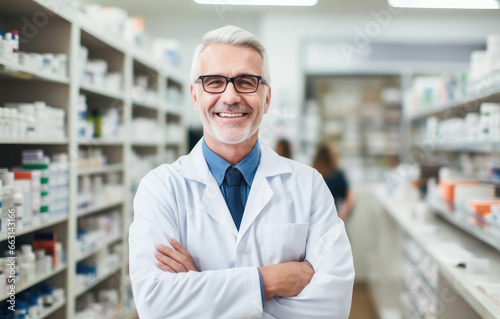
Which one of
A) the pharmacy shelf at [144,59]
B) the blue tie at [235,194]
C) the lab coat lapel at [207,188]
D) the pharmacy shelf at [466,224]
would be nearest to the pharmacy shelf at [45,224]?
the lab coat lapel at [207,188]

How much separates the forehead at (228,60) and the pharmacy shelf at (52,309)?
185cm

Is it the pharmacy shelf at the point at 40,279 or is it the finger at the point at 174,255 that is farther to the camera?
the pharmacy shelf at the point at 40,279

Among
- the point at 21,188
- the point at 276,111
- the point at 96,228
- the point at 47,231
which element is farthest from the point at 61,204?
the point at 276,111

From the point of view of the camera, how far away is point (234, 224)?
144 cm

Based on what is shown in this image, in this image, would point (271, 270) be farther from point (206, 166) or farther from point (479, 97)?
point (479, 97)

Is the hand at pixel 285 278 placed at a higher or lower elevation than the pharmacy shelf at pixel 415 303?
higher

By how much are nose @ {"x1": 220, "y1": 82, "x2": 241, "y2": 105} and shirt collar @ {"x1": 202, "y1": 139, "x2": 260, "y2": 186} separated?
242 mm

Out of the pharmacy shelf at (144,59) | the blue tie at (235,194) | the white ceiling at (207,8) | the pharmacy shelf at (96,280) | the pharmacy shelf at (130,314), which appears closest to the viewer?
the blue tie at (235,194)

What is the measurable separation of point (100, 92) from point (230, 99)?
6.69 feet

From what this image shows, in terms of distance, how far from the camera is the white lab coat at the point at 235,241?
1.24m

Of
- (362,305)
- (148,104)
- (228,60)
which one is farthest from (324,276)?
(148,104)

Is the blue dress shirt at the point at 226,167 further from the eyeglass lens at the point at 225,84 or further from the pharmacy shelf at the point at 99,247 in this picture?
the pharmacy shelf at the point at 99,247

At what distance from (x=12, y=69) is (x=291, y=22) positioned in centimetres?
460

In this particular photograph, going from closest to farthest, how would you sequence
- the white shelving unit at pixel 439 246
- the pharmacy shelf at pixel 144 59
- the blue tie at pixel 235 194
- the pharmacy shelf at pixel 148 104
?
the blue tie at pixel 235 194
the white shelving unit at pixel 439 246
the pharmacy shelf at pixel 144 59
the pharmacy shelf at pixel 148 104
